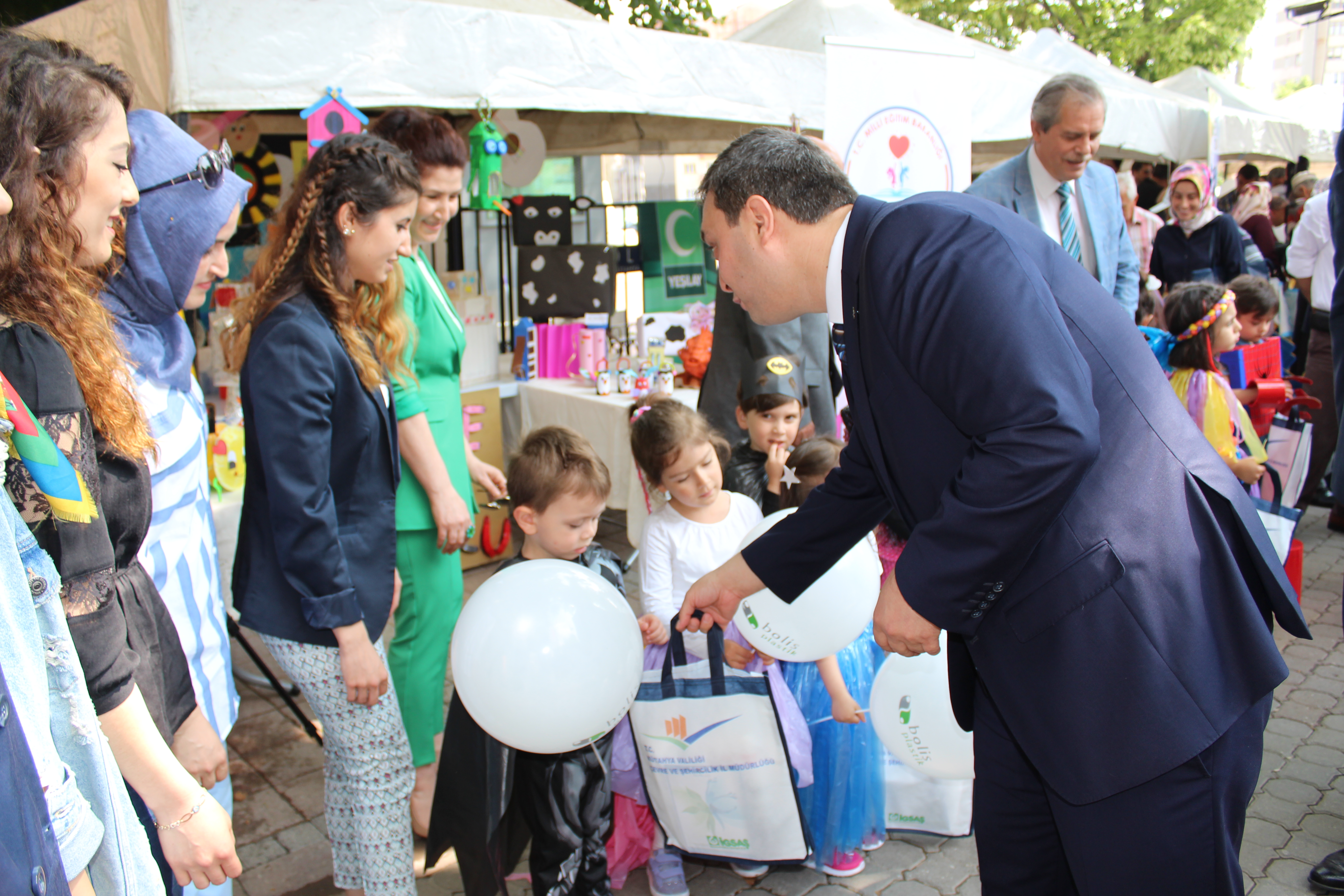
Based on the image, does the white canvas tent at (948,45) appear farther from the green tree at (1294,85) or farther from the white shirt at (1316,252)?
the green tree at (1294,85)

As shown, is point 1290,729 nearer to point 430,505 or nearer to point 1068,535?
point 1068,535

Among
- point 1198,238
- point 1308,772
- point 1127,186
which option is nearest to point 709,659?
point 1308,772

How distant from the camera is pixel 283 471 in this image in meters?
1.72

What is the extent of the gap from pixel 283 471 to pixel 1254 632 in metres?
1.60

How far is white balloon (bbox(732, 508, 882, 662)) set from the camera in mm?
1921

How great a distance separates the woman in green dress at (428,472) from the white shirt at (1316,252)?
4.48 meters

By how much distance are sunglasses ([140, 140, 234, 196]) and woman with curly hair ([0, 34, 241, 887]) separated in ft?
1.09

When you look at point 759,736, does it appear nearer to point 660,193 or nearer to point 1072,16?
point 660,193

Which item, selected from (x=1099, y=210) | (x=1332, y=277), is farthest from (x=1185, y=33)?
(x=1099, y=210)

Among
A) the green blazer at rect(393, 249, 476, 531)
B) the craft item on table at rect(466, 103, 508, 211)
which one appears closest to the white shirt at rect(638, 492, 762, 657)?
the green blazer at rect(393, 249, 476, 531)

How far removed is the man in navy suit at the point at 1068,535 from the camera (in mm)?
1122

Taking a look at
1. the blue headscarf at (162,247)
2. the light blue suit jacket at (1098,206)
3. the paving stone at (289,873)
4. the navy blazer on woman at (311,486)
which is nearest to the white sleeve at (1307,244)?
the light blue suit jacket at (1098,206)

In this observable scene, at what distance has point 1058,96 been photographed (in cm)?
335

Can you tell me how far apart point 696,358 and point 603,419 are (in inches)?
23.3
